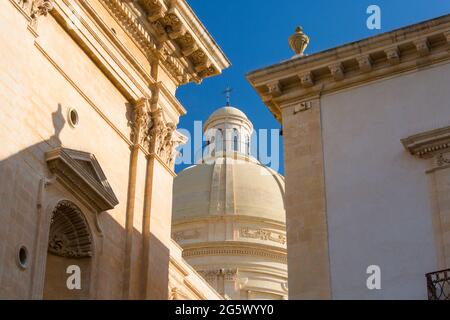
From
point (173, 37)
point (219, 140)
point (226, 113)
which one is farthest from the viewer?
point (226, 113)

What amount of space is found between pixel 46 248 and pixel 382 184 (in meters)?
6.07

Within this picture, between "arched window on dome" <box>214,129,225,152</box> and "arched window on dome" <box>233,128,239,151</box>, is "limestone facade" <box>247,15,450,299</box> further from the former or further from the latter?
"arched window on dome" <box>233,128,239,151</box>


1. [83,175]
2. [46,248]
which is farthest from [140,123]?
[46,248]

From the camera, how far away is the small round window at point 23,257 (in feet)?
58.5

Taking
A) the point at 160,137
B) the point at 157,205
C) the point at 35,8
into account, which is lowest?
the point at 157,205

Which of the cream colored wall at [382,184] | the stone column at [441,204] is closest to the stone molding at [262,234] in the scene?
the cream colored wall at [382,184]

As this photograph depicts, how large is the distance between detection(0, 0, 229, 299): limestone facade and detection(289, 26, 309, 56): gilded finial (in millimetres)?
2620

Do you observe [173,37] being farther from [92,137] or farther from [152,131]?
[92,137]

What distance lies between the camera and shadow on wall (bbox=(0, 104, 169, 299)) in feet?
58.0

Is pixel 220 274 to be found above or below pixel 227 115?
below

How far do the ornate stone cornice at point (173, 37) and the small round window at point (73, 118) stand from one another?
271 centimetres

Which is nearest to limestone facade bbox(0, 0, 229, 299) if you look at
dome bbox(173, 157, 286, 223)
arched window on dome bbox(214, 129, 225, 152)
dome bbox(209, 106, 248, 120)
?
dome bbox(173, 157, 286, 223)

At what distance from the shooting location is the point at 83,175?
19812 mm
